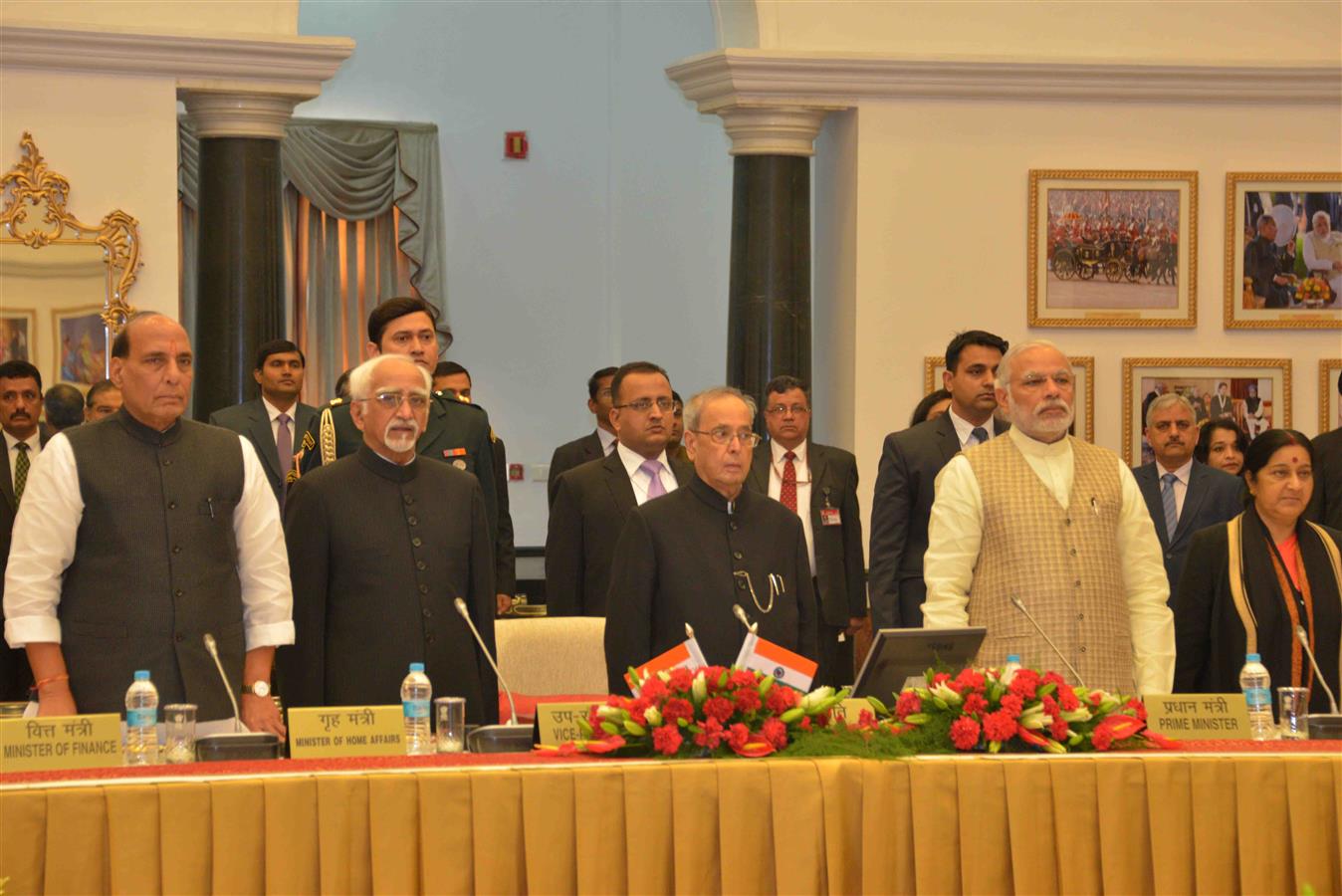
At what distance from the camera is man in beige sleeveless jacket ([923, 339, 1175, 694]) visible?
4750mm

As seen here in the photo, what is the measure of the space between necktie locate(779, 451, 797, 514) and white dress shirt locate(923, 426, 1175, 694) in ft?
6.36

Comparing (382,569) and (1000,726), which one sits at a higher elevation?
(382,569)

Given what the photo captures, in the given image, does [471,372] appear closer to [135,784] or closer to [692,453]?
[692,453]

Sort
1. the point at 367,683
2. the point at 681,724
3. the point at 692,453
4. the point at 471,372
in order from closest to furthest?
the point at 681,724, the point at 367,683, the point at 692,453, the point at 471,372

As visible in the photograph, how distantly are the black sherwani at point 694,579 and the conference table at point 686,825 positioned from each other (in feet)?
3.24

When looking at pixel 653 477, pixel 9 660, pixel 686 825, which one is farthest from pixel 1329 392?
pixel 686 825

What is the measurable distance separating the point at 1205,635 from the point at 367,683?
2311 millimetres

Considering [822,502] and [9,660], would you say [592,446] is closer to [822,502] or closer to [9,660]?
[822,502]

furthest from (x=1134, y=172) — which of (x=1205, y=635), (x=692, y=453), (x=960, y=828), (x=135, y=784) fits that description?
(x=135, y=784)

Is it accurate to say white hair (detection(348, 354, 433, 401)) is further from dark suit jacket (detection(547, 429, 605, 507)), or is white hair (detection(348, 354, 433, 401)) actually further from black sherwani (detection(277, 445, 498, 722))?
dark suit jacket (detection(547, 429, 605, 507))

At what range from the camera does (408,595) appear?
4582 mm

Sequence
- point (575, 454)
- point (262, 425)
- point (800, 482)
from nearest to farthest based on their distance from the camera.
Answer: point (800, 482), point (262, 425), point (575, 454)

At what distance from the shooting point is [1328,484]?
6.86 m

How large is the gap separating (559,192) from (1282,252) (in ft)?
16.6
